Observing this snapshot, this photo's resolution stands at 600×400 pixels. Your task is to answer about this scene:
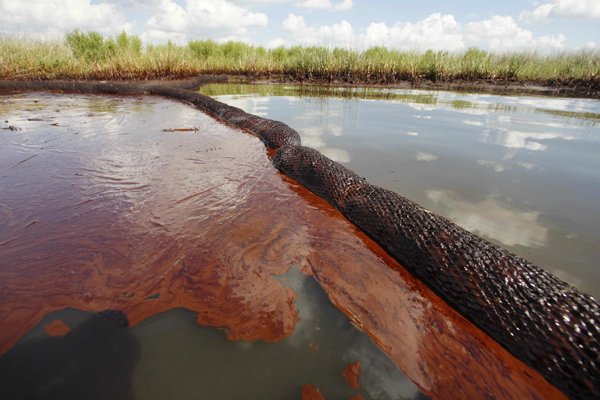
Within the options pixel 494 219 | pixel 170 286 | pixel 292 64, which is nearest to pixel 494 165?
pixel 494 219

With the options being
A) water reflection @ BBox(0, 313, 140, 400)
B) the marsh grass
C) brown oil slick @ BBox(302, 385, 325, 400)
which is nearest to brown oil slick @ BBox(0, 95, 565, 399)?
water reflection @ BBox(0, 313, 140, 400)

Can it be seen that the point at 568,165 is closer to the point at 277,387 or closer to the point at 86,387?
the point at 277,387

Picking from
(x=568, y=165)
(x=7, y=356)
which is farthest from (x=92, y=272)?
(x=568, y=165)

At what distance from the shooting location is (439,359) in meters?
1.34

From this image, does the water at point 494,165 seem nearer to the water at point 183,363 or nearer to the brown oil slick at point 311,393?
the water at point 183,363

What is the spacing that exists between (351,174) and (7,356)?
2.61 m

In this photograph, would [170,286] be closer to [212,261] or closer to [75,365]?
[212,261]

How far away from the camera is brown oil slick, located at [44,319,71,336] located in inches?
52.6

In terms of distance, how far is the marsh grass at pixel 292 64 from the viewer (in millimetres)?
11930

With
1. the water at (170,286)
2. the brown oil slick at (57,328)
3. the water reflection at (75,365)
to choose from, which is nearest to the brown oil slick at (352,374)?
the water at (170,286)

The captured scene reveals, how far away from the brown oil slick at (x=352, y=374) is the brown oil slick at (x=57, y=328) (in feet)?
4.48

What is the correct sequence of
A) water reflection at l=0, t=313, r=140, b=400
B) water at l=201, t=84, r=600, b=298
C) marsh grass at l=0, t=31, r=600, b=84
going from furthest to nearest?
marsh grass at l=0, t=31, r=600, b=84
water at l=201, t=84, r=600, b=298
water reflection at l=0, t=313, r=140, b=400

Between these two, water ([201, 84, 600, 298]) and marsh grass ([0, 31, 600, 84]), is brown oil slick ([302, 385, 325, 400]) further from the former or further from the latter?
marsh grass ([0, 31, 600, 84])

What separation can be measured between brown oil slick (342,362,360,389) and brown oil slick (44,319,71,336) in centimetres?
136
